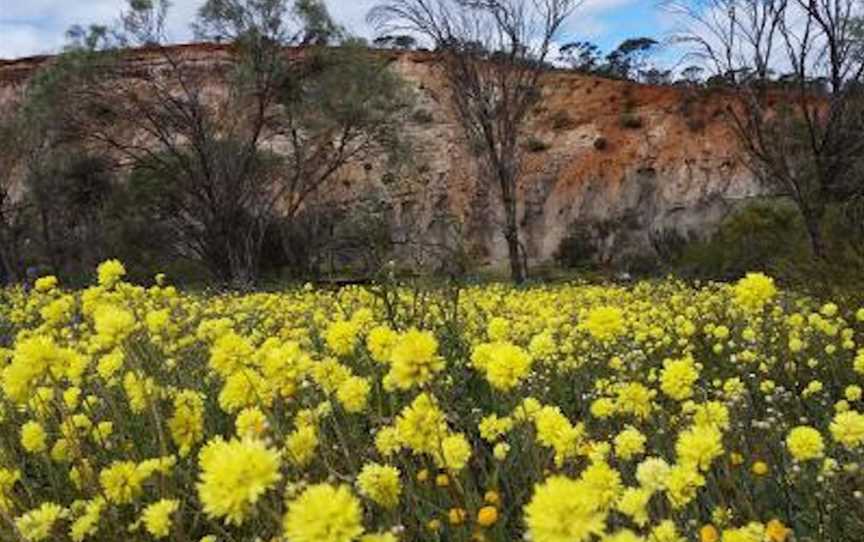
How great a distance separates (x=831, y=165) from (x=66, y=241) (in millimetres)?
25951

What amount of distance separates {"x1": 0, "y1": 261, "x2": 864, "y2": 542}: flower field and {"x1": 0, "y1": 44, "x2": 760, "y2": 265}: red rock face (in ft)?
97.6

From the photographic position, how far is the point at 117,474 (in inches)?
108

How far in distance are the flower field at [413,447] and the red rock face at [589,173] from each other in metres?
29.7

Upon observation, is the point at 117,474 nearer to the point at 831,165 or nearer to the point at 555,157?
the point at 831,165

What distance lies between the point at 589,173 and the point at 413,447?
121 ft

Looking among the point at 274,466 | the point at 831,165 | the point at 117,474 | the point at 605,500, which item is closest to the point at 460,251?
the point at 117,474

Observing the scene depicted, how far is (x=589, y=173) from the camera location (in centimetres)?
3841

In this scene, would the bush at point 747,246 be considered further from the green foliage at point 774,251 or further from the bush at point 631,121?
the bush at point 631,121

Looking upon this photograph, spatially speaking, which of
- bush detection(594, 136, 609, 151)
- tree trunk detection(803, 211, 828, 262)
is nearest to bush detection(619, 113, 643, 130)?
bush detection(594, 136, 609, 151)

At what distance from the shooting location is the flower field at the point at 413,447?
1878 millimetres

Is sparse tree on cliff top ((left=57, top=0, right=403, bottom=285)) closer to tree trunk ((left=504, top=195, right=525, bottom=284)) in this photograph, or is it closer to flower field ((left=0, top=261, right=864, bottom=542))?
tree trunk ((left=504, top=195, right=525, bottom=284))

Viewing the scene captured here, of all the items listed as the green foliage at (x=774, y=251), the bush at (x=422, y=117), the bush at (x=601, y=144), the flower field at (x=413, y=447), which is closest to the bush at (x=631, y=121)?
the bush at (x=601, y=144)

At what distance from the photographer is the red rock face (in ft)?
118

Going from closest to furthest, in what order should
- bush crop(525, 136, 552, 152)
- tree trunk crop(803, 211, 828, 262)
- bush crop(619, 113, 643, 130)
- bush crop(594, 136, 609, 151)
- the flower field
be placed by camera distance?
the flower field → tree trunk crop(803, 211, 828, 262) → bush crop(619, 113, 643, 130) → bush crop(594, 136, 609, 151) → bush crop(525, 136, 552, 152)
